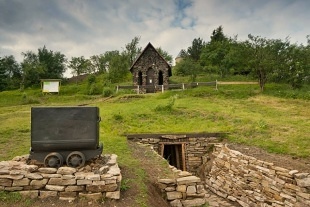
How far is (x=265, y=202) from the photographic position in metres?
8.24

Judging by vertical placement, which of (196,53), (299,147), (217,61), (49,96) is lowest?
(299,147)

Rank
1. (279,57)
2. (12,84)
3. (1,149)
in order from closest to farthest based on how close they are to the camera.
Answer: (1,149) < (279,57) < (12,84)

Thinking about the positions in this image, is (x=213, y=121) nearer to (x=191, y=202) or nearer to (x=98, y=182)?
(x=191, y=202)

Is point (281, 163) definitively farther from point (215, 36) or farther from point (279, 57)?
point (215, 36)

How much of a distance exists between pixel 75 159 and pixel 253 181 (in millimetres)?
6303

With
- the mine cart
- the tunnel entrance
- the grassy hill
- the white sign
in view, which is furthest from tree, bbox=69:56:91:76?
the mine cart

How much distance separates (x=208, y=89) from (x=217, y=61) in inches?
701

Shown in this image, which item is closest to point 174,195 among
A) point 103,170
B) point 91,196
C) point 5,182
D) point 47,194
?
point 103,170

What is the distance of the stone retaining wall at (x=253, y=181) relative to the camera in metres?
7.34

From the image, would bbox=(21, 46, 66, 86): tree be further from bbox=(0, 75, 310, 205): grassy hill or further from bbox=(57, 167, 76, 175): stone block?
bbox=(57, 167, 76, 175): stone block

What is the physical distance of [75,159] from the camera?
6.00m

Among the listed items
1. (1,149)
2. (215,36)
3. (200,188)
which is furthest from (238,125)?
(215,36)

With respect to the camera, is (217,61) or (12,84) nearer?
(217,61)

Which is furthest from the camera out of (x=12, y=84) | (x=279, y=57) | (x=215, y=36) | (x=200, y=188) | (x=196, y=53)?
(x=196, y=53)
